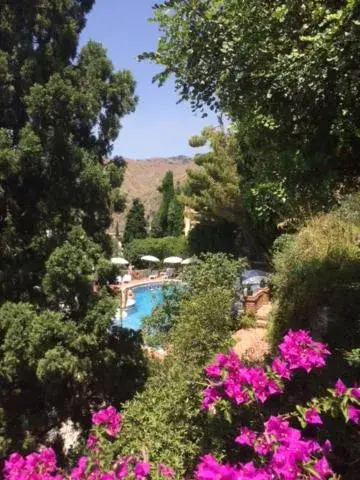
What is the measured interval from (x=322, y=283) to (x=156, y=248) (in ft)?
96.1

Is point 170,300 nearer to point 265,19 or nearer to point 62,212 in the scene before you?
point 62,212

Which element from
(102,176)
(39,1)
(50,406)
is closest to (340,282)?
(102,176)

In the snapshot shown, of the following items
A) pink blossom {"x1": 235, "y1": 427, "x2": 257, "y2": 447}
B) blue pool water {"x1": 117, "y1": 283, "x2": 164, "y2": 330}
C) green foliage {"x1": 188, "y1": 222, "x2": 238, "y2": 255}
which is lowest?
blue pool water {"x1": 117, "y1": 283, "x2": 164, "y2": 330}

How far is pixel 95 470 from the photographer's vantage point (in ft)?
8.43

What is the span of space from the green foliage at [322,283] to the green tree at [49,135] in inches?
143

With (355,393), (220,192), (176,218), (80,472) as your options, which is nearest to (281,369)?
(355,393)

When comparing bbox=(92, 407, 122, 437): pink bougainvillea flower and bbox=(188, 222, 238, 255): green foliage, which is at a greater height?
bbox=(92, 407, 122, 437): pink bougainvillea flower

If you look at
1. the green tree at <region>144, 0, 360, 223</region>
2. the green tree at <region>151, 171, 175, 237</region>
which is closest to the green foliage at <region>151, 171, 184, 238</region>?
the green tree at <region>151, 171, 175, 237</region>

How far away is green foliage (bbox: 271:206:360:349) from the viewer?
6.65 m

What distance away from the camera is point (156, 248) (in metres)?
36.9

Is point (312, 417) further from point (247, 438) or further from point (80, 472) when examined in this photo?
point (80, 472)

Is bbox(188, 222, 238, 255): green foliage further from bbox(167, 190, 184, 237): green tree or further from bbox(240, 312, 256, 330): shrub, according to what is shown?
bbox(240, 312, 256, 330): shrub

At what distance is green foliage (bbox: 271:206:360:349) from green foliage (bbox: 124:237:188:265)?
25631 mm

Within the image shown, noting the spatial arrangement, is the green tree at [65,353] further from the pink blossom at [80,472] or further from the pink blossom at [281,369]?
the pink blossom at [281,369]
